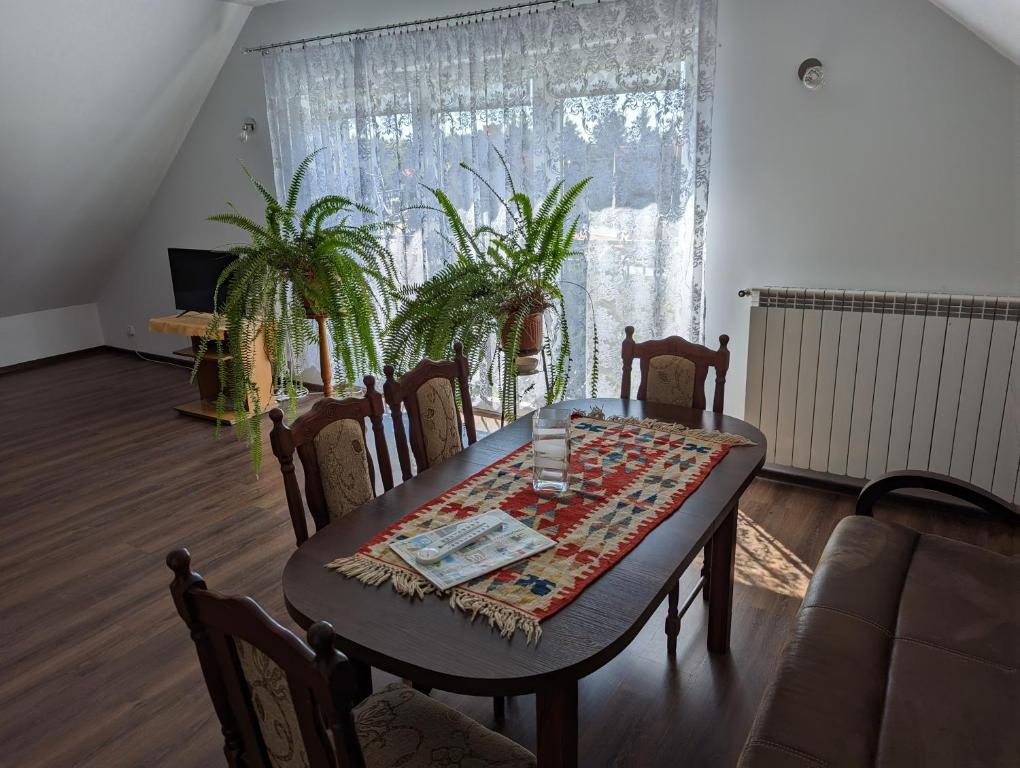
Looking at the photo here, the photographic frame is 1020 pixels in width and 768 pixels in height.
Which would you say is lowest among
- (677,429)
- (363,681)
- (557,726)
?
(363,681)

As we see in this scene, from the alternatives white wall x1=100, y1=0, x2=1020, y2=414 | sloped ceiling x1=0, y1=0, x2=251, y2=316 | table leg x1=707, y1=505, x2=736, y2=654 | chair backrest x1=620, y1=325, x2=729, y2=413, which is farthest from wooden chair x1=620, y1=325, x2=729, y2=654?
sloped ceiling x1=0, y1=0, x2=251, y2=316

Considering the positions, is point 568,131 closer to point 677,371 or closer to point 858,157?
point 858,157

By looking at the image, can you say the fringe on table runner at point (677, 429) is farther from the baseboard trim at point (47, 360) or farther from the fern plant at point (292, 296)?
the baseboard trim at point (47, 360)

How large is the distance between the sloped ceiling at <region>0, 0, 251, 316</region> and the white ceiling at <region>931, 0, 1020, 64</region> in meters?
4.08

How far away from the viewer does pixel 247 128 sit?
510 cm

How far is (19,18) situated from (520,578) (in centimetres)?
407

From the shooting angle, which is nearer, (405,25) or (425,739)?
(425,739)

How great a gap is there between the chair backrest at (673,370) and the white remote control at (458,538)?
1.09 meters

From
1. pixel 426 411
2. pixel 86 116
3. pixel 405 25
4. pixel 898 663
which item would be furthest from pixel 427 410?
pixel 86 116

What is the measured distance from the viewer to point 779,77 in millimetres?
3227

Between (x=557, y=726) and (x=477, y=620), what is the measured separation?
236 millimetres

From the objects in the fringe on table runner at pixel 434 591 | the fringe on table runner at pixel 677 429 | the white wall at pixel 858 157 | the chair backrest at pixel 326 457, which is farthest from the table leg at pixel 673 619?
the white wall at pixel 858 157

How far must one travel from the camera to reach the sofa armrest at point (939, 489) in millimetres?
1998

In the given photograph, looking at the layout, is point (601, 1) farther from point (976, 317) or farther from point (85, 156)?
point (85, 156)
